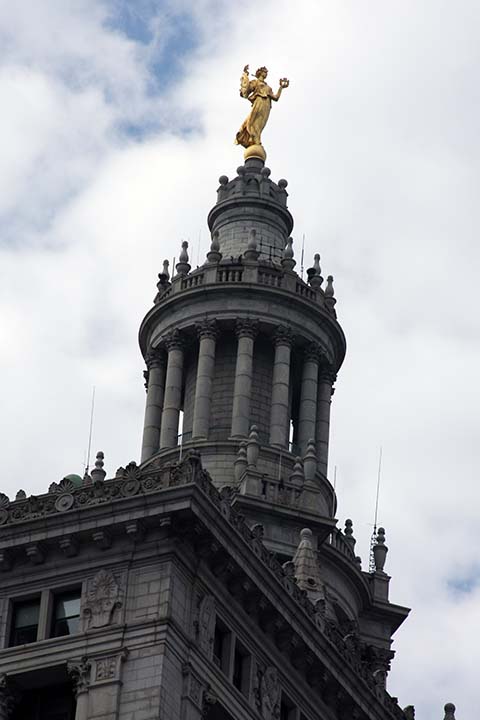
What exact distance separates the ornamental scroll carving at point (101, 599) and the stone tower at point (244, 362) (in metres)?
30.5

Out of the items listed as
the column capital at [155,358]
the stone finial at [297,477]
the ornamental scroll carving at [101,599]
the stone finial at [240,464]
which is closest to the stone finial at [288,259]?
the column capital at [155,358]

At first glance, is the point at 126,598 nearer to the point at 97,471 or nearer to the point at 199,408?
the point at 97,471

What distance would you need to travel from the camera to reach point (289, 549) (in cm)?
9594

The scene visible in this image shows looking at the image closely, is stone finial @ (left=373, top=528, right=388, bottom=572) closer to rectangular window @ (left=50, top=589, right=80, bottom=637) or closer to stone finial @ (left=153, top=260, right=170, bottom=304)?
stone finial @ (left=153, top=260, right=170, bottom=304)

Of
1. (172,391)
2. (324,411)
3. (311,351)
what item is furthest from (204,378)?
(324,411)

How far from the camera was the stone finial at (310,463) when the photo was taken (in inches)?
3922

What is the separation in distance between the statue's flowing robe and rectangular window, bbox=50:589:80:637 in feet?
170

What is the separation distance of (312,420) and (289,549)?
11.2m

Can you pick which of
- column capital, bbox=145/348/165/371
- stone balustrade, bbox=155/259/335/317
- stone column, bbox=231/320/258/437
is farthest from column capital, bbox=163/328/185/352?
stone column, bbox=231/320/258/437

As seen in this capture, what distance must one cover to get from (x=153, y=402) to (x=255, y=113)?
1897cm

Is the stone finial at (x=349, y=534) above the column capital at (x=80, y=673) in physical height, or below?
above

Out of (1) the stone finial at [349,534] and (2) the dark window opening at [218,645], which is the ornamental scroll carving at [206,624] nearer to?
(2) the dark window opening at [218,645]

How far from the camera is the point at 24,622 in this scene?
7012 centimetres

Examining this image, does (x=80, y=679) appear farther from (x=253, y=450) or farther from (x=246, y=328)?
(x=246, y=328)
